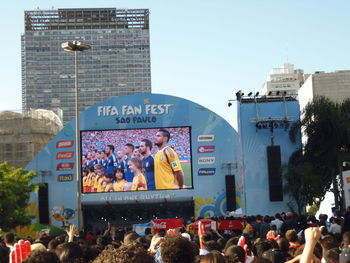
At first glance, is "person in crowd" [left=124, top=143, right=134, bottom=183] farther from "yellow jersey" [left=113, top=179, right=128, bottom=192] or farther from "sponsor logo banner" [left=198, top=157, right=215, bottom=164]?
"sponsor logo banner" [left=198, top=157, right=215, bottom=164]

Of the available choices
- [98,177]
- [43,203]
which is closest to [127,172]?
[98,177]

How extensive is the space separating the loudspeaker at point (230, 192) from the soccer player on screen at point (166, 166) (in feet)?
8.39

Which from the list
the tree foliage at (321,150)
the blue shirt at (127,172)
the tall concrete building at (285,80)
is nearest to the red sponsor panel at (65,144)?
the blue shirt at (127,172)

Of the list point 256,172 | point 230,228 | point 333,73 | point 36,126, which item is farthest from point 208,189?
point 333,73

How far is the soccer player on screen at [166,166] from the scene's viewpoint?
134 ft

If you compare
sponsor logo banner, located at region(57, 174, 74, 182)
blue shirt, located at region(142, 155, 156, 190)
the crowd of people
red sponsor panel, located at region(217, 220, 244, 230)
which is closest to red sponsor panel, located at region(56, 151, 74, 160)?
sponsor logo banner, located at region(57, 174, 74, 182)

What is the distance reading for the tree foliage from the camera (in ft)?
125

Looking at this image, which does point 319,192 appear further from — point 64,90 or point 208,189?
point 64,90

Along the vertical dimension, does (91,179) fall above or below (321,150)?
below

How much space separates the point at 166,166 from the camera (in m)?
41.0

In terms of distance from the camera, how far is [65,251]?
22.3 ft

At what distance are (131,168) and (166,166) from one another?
1.89 metres

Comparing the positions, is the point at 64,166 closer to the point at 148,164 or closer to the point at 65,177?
the point at 65,177

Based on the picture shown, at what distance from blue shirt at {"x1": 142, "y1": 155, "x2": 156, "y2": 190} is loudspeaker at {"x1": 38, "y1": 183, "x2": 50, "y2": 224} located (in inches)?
236
